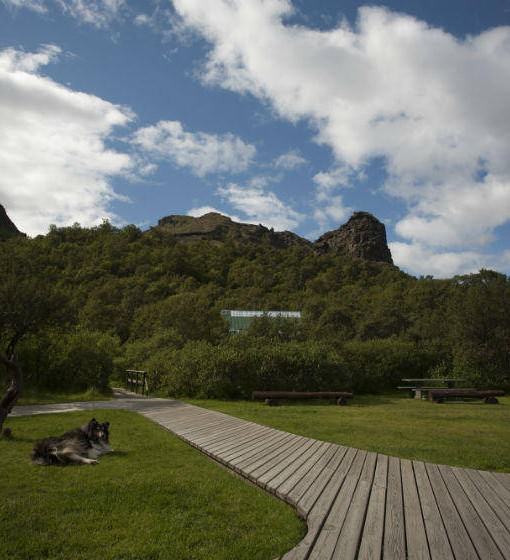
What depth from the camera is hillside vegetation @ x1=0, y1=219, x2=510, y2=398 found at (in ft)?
53.5

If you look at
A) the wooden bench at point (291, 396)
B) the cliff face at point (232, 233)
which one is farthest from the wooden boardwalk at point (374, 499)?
the cliff face at point (232, 233)

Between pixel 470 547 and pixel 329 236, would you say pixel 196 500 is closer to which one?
pixel 470 547

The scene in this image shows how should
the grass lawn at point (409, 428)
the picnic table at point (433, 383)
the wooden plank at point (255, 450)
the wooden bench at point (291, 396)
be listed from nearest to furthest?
the wooden plank at point (255, 450), the grass lawn at point (409, 428), the wooden bench at point (291, 396), the picnic table at point (433, 383)

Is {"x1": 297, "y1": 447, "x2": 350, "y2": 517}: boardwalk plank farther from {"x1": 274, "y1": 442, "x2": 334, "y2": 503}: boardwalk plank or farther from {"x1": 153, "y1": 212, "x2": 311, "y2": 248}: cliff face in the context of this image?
{"x1": 153, "y1": 212, "x2": 311, "y2": 248}: cliff face

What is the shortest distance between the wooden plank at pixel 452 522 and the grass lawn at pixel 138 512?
129 centimetres

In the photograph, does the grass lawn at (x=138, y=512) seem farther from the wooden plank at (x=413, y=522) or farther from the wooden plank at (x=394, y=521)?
the wooden plank at (x=413, y=522)

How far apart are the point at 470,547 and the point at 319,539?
4.02 ft

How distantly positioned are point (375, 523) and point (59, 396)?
45.8 feet

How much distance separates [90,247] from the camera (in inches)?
2036

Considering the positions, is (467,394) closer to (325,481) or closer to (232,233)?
(325,481)

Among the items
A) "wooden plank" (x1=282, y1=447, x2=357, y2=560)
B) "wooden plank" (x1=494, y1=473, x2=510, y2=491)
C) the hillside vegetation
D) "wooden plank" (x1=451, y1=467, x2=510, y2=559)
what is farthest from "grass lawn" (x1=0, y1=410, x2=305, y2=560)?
the hillside vegetation

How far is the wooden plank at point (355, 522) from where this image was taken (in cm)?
349

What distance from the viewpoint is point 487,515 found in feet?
14.3

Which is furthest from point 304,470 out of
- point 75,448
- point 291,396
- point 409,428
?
point 291,396
